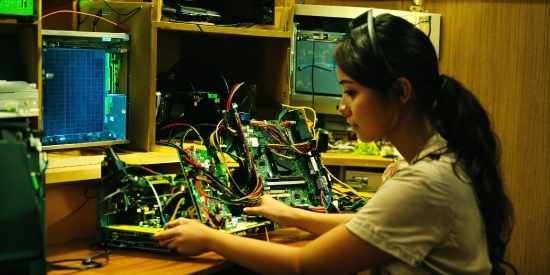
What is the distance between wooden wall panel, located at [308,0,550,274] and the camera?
3422mm

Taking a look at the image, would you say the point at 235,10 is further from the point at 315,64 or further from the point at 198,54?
the point at 315,64

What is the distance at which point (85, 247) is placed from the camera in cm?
193

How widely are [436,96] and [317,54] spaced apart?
1.64 meters

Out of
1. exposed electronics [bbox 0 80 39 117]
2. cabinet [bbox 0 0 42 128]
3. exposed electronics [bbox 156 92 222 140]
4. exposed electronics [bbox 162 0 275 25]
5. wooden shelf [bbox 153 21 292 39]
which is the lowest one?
exposed electronics [bbox 156 92 222 140]

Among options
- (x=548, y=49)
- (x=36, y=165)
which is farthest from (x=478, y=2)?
(x=36, y=165)

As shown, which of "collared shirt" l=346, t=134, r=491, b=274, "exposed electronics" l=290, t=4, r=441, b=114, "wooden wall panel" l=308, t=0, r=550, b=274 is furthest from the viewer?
"wooden wall panel" l=308, t=0, r=550, b=274

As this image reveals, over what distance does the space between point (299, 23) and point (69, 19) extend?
1.09 m

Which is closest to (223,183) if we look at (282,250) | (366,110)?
(282,250)

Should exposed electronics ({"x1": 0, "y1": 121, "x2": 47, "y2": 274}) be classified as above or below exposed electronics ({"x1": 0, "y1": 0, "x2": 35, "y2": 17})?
below

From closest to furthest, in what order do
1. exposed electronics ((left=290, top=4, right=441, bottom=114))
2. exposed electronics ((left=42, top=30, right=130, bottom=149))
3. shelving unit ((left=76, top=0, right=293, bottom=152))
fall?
exposed electronics ((left=42, top=30, right=130, bottom=149)) < shelving unit ((left=76, top=0, right=293, bottom=152)) < exposed electronics ((left=290, top=4, right=441, bottom=114))

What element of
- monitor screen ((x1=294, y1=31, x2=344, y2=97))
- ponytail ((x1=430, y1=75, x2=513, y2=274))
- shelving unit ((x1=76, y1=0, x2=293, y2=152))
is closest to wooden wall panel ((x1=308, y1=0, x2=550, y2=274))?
monitor screen ((x1=294, y1=31, x2=344, y2=97))

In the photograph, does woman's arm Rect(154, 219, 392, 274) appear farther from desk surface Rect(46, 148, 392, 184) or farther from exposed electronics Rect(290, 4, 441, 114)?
exposed electronics Rect(290, 4, 441, 114)

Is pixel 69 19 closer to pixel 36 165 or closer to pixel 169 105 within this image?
pixel 169 105

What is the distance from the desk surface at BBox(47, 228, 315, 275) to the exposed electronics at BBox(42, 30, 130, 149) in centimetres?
36
